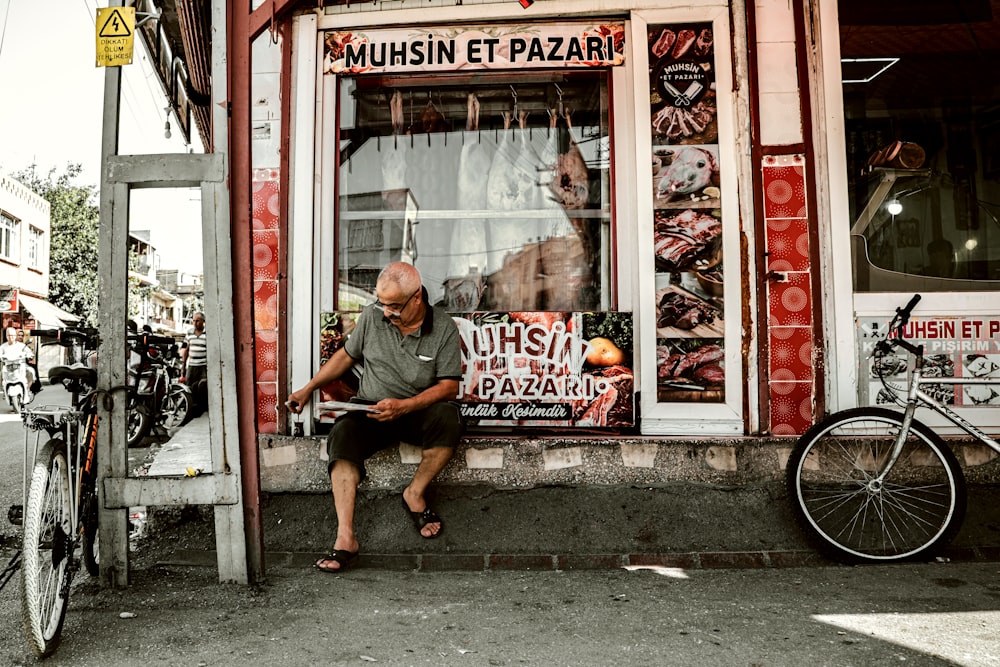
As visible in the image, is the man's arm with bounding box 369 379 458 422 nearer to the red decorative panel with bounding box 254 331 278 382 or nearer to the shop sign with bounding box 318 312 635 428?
the shop sign with bounding box 318 312 635 428

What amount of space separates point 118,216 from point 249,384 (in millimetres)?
917

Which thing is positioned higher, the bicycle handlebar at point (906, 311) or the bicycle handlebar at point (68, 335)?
the bicycle handlebar at point (906, 311)

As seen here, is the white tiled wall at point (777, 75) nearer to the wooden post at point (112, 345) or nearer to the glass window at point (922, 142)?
the glass window at point (922, 142)

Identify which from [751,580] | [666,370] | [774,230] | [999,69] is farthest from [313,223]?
[999,69]

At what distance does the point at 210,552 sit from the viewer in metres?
3.95

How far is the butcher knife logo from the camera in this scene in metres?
4.47

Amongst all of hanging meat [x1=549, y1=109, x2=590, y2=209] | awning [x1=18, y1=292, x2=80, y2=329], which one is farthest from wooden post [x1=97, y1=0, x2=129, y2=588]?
awning [x1=18, y1=292, x2=80, y2=329]

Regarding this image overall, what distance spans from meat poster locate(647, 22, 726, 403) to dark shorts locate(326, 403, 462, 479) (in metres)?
1.29

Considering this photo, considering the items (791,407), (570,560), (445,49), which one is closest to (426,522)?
(570,560)

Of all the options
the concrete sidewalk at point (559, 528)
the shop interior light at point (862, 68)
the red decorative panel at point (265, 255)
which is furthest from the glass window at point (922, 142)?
the red decorative panel at point (265, 255)

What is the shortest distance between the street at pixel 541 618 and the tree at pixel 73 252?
105ft

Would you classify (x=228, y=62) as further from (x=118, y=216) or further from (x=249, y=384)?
(x=249, y=384)

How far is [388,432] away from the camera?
158 inches

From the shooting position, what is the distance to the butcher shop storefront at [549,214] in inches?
174
